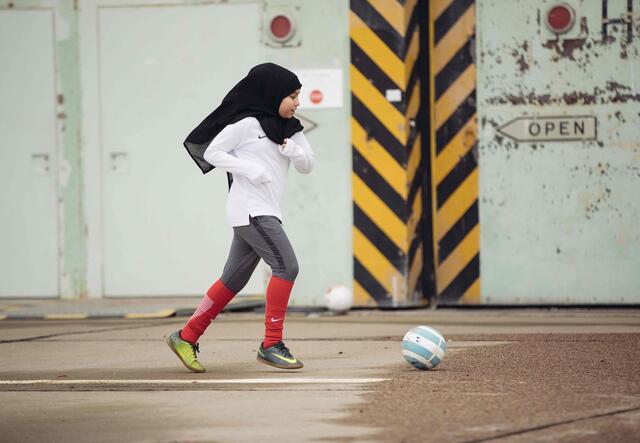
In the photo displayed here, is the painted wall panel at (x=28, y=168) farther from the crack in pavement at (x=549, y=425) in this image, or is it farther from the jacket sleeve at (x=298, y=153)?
the crack in pavement at (x=549, y=425)

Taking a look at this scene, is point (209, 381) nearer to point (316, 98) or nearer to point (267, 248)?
point (267, 248)

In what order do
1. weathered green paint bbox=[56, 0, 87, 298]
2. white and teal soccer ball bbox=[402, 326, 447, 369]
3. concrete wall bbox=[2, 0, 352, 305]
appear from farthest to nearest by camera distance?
weathered green paint bbox=[56, 0, 87, 298], concrete wall bbox=[2, 0, 352, 305], white and teal soccer ball bbox=[402, 326, 447, 369]

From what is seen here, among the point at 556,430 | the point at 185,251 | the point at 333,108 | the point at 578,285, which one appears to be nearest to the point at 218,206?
the point at 185,251

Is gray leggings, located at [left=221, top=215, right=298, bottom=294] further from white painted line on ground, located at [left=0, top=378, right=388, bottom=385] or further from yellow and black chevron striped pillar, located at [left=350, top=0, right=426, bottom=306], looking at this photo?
yellow and black chevron striped pillar, located at [left=350, top=0, right=426, bottom=306]

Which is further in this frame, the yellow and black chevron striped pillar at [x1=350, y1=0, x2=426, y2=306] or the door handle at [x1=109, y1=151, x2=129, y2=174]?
the door handle at [x1=109, y1=151, x2=129, y2=174]

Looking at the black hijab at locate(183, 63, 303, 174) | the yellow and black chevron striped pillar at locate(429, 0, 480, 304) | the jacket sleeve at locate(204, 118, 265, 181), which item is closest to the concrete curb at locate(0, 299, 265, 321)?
the yellow and black chevron striped pillar at locate(429, 0, 480, 304)

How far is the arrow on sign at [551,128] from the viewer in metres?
10.1

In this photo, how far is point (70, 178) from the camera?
1073 cm

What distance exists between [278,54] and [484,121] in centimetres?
156

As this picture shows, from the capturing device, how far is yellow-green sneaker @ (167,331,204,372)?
7082 mm

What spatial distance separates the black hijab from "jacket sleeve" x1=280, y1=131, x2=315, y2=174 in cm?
6

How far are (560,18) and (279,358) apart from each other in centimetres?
414

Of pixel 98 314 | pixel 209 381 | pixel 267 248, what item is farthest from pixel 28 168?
pixel 209 381

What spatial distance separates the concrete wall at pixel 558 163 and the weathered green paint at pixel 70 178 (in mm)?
2975
